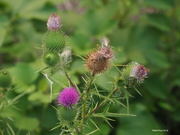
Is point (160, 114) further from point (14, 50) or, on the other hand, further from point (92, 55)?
point (92, 55)

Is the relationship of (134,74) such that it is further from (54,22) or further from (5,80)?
(5,80)

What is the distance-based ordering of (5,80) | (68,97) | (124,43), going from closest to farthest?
(68,97) < (5,80) < (124,43)

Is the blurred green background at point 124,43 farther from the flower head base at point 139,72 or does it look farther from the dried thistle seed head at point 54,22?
the flower head base at point 139,72

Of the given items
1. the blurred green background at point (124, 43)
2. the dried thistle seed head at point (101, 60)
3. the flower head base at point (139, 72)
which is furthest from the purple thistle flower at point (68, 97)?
the blurred green background at point (124, 43)

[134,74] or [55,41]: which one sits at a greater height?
[55,41]

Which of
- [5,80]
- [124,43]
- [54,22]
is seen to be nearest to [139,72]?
[54,22]

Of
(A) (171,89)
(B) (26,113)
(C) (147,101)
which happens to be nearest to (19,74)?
(B) (26,113)

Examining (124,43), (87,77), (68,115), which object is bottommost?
(124,43)
